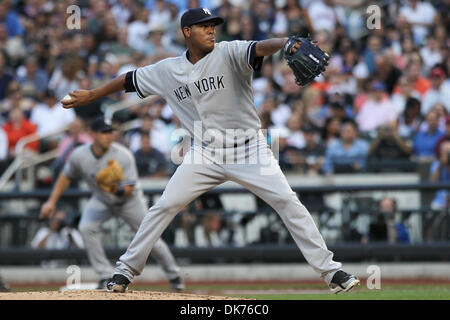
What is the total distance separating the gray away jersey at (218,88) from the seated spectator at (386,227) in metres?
5.52

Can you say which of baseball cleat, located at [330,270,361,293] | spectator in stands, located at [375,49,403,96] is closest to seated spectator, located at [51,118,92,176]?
spectator in stands, located at [375,49,403,96]

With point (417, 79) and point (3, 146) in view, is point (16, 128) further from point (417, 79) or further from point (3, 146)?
point (417, 79)

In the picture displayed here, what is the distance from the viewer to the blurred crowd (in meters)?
13.7

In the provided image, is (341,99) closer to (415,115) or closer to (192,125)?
(415,115)

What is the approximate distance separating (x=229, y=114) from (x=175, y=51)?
894cm

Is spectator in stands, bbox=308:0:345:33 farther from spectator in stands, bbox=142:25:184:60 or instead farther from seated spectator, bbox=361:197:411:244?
seated spectator, bbox=361:197:411:244

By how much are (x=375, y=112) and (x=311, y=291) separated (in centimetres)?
432

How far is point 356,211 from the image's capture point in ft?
42.3

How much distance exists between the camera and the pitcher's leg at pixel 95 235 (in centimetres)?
1089

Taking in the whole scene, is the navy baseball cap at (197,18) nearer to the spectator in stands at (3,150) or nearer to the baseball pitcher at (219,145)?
Result: the baseball pitcher at (219,145)

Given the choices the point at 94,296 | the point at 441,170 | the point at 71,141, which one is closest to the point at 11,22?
the point at 71,141

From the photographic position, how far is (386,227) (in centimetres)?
1289

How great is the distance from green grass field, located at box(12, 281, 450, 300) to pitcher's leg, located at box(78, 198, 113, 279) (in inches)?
37.3

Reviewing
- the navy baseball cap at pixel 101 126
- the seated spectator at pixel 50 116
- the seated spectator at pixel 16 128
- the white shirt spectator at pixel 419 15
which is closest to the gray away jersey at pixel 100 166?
the navy baseball cap at pixel 101 126
